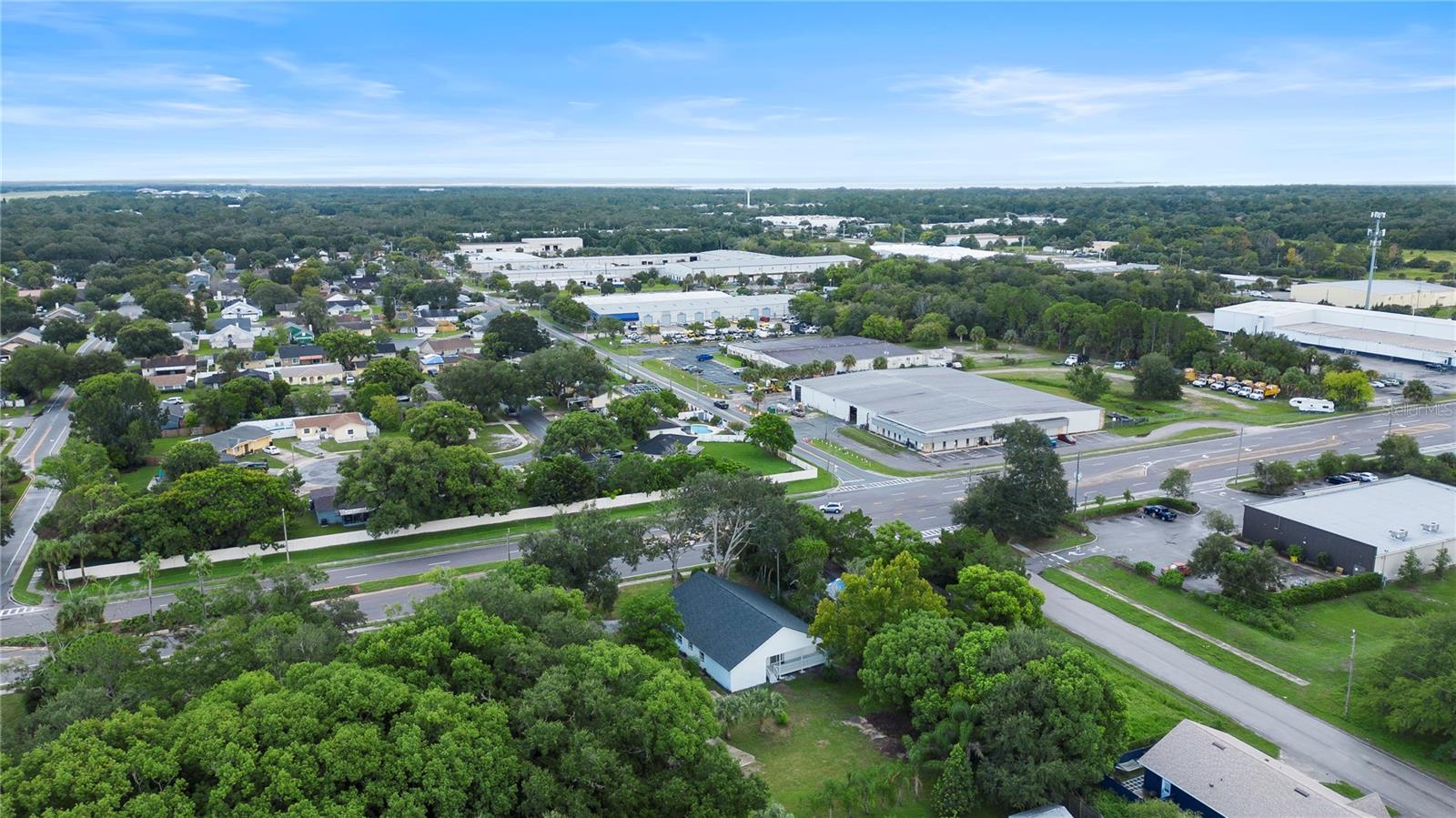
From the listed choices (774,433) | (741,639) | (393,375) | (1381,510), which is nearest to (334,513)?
(741,639)

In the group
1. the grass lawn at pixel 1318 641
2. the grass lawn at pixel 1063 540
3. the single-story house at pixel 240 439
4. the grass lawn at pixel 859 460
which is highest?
the single-story house at pixel 240 439

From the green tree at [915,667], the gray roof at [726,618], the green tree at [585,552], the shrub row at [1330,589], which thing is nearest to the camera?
the green tree at [915,667]

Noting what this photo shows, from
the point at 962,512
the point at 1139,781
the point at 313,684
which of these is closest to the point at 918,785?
the point at 1139,781

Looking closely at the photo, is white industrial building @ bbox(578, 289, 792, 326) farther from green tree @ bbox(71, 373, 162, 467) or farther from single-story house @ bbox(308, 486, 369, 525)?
single-story house @ bbox(308, 486, 369, 525)

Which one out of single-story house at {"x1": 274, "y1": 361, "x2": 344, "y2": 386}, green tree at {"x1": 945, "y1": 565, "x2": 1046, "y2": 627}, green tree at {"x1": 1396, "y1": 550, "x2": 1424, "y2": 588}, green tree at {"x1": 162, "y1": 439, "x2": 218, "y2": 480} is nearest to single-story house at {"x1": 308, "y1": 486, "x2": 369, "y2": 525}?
green tree at {"x1": 162, "y1": 439, "x2": 218, "y2": 480}

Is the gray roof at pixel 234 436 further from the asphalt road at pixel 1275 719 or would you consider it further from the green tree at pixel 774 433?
the asphalt road at pixel 1275 719

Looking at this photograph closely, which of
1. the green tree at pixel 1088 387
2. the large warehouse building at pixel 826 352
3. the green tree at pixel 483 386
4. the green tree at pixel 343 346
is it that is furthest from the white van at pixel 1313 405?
the green tree at pixel 343 346

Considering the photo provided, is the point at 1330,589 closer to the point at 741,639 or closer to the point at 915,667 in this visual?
the point at 915,667
